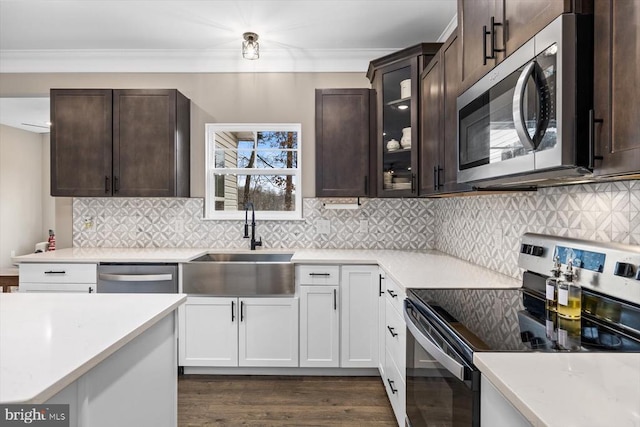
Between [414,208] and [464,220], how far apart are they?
71cm

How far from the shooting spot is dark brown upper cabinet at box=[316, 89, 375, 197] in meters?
3.06

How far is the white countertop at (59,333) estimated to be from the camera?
30.1 inches

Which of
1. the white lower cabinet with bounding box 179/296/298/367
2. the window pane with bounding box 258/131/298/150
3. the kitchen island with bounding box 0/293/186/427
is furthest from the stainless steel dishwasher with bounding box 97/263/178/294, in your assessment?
the window pane with bounding box 258/131/298/150

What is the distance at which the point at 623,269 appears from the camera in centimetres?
116

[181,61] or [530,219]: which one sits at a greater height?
[181,61]

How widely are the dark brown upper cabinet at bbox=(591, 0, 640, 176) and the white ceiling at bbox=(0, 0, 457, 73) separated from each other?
1.89 meters

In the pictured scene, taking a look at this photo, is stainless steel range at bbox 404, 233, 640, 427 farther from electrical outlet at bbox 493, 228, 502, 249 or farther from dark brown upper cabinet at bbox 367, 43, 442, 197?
dark brown upper cabinet at bbox 367, 43, 442, 197

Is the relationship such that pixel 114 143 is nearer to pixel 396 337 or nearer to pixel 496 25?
pixel 396 337

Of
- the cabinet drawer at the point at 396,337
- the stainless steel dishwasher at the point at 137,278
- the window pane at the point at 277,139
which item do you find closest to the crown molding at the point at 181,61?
the window pane at the point at 277,139

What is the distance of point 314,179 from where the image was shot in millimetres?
3395

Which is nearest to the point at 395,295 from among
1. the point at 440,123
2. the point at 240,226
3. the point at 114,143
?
the point at 440,123

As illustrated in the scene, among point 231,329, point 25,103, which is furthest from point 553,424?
point 25,103

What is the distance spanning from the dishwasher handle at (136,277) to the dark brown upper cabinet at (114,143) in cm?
70

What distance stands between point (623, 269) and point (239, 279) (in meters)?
2.23
